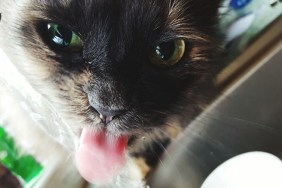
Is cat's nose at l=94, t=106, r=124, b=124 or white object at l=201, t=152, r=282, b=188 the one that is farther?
white object at l=201, t=152, r=282, b=188

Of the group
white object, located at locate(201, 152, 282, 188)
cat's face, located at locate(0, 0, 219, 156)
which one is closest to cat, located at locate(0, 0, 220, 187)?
cat's face, located at locate(0, 0, 219, 156)

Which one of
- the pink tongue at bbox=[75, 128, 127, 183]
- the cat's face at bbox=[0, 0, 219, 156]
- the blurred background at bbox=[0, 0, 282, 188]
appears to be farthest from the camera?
the blurred background at bbox=[0, 0, 282, 188]

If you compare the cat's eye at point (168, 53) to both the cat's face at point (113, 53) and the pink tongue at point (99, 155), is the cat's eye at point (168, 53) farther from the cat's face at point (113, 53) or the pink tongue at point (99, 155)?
the pink tongue at point (99, 155)

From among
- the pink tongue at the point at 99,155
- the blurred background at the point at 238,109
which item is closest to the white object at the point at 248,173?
the blurred background at the point at 238,109

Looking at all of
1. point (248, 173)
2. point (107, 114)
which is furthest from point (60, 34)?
point (248, 173)

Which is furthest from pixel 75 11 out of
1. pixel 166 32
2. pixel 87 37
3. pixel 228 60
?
pixel 228 60

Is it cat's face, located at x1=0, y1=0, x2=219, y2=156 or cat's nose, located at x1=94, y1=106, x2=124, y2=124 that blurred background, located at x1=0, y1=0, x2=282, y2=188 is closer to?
cat's face, located at x1=0, y1=0, x2=219, y2=156

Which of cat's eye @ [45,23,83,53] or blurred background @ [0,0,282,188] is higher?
blurred background @ [0,0,282,188]

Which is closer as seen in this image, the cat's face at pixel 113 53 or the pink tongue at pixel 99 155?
the cat's face at pixel 113 53
